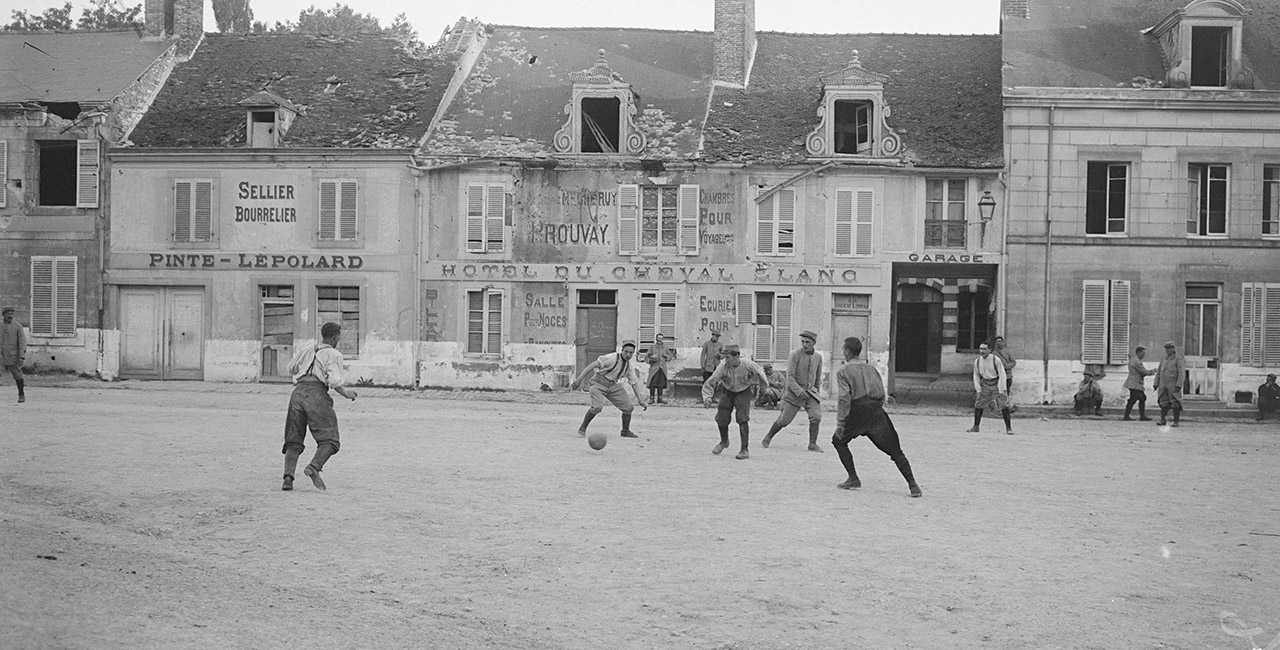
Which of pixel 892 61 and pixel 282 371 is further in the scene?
pixel 892 61

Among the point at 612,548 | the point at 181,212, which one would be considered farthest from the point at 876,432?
the point at 181,212

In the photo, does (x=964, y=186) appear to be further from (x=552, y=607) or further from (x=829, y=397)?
(x=552, y=607)

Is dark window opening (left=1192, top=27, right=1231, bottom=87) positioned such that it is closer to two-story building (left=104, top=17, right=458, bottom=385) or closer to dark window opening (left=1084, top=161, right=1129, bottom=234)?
dark window opening (left=1084, top=161, right=1129, bottom=234)

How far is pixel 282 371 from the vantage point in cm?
2755

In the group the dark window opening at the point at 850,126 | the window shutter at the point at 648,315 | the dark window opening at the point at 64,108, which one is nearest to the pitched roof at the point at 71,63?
the dark window opening at the point at 64,108

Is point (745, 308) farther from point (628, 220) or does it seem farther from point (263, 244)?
point (263, 244)

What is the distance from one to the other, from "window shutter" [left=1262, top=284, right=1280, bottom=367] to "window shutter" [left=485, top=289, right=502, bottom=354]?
17246 millimetres

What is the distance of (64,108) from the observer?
2800 cm

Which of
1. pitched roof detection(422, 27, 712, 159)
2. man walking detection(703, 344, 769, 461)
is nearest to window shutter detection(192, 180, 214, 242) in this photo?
pitched roof detection(422, 27, 712, 159)

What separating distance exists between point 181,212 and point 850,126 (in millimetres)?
16151

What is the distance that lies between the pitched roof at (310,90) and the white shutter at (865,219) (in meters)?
10.5

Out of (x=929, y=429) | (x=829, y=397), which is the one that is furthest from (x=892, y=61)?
(x=929, y=429)

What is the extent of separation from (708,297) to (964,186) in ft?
21.0

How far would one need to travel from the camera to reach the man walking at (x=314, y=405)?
1130 centimetres
